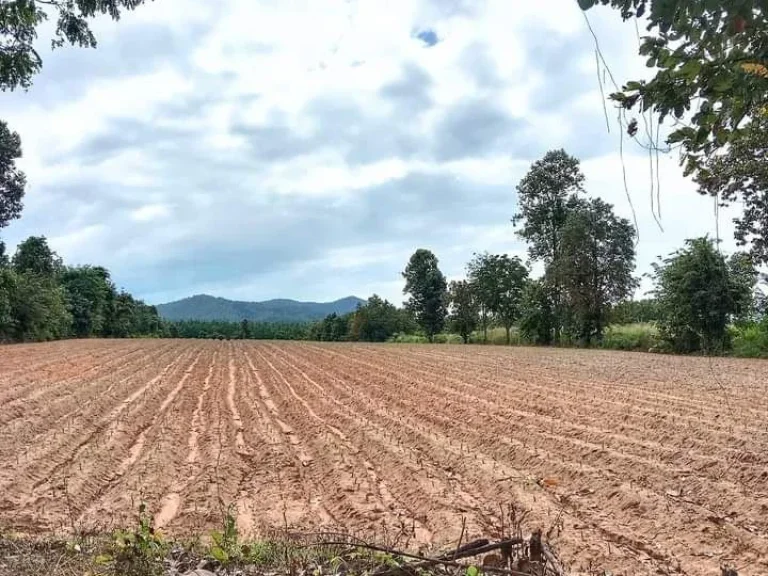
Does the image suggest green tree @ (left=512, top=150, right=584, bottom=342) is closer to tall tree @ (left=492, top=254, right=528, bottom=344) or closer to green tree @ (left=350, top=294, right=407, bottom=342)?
tall tree @ (left=492, top=254, right=528, bottom=344)

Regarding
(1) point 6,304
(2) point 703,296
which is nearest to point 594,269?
(2) point 703,296

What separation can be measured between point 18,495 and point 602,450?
22.0 ft

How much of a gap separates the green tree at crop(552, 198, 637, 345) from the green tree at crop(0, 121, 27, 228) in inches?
1559

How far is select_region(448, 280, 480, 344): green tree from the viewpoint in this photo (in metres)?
49.3

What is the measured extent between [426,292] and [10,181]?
38.1 metres

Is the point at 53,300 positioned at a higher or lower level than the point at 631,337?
higher

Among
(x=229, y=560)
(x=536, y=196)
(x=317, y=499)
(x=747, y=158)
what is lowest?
(x=317, y=499)

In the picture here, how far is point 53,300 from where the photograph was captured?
44.9 m

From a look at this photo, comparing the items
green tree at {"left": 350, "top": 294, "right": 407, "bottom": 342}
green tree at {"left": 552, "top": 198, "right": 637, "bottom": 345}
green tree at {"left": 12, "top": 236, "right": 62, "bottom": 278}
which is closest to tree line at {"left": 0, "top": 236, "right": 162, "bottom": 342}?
green tree at {"left": 12, "top": 236, "right": 62, "bottom": 278}

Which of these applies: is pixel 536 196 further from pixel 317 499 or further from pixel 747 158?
pixel 317 499

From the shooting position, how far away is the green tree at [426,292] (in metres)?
59.4

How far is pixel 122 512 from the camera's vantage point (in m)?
5.59

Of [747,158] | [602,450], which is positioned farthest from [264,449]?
[747,158]

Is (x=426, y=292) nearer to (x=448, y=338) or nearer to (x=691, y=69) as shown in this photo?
(x=448, y=338)
